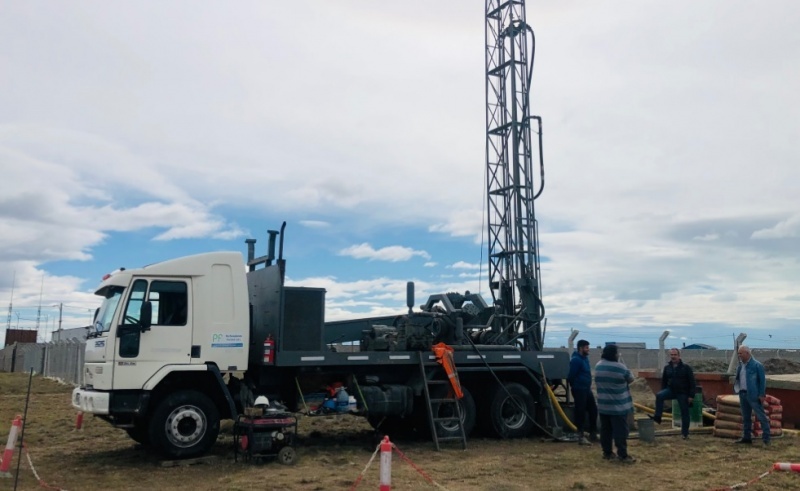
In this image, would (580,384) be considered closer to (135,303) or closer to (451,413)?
(451,413)

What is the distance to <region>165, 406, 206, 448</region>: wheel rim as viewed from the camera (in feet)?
36.0

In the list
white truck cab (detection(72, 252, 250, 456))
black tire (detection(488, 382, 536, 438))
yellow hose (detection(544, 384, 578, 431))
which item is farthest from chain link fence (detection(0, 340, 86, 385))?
yellow hose (detection(544, 384, 578, 431))

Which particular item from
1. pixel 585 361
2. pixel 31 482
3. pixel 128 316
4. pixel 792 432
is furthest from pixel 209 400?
pixel 792 432

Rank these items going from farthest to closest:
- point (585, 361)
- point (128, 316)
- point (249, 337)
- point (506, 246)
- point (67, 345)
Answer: point (67, 345) < point (506, 246) < point (585, 361) < point (249, 337) < point (128, 316)

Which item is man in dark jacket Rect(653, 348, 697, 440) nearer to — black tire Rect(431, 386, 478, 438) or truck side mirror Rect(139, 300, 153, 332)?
black tire Rect(431, 386, 478, 438)

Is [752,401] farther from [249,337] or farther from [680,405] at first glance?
[249,337]

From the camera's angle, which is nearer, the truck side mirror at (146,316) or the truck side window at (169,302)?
the truck side mirror at (146,316)

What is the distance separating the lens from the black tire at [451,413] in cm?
1322

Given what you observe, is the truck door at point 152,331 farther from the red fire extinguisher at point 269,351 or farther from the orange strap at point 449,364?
the orange strap at point 449,364

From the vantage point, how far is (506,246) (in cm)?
1817

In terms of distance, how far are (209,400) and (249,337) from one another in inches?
47.6

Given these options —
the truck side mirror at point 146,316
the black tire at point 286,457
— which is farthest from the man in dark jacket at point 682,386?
the truck side mirror at point 146,316

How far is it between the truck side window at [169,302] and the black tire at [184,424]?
3.54 ft

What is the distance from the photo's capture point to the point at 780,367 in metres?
23.3
